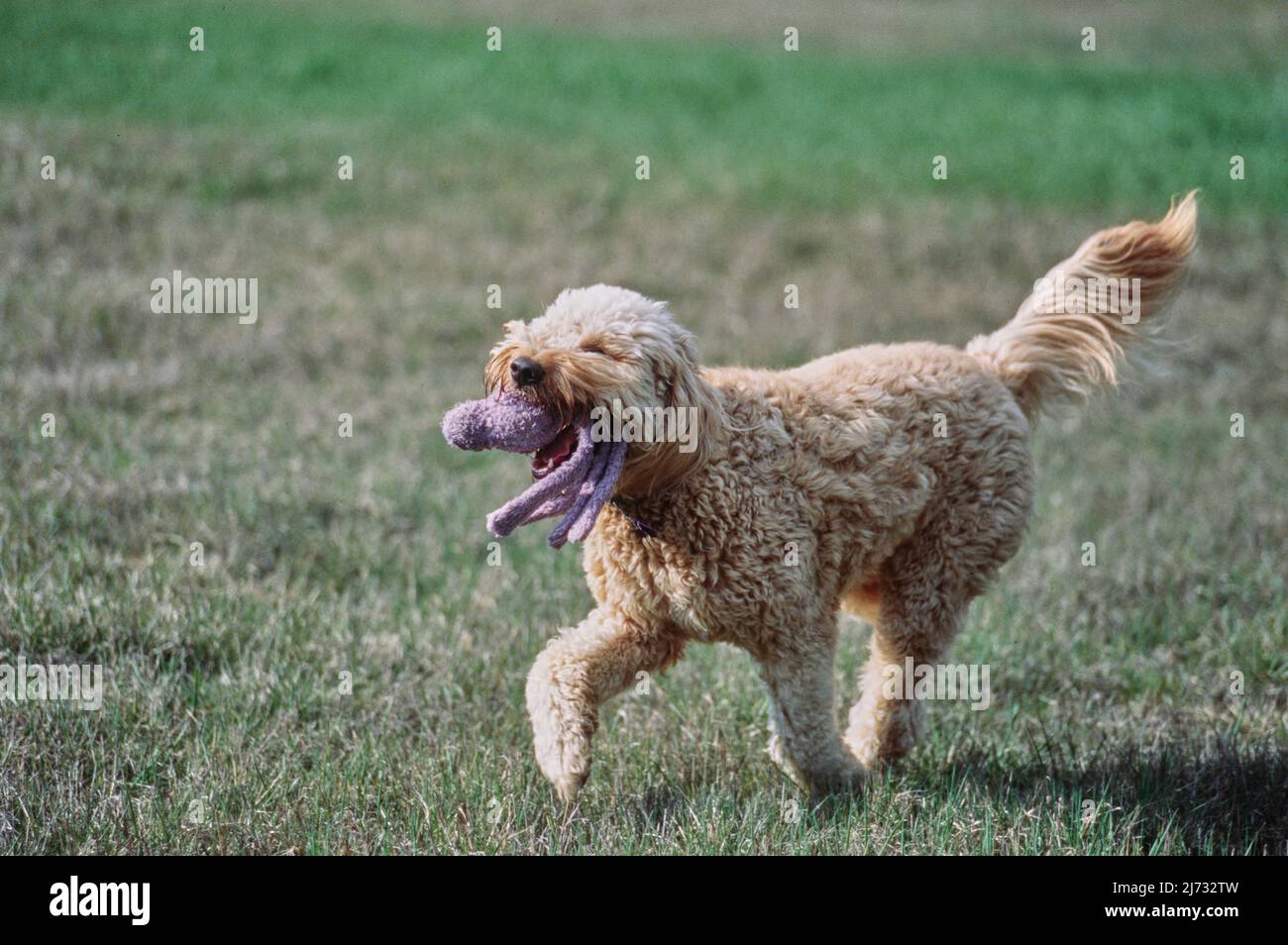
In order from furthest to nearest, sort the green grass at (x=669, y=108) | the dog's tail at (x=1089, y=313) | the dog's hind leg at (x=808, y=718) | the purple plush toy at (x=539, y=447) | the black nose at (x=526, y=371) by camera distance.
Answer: the green grass at (x=669, y=108) < the dog's tail at (x=1089, y=313) < the dog's hind leg at (x=808, y=718) < the purple plush toy at (x=539, y=447) < the black nose at (x=526, y=371)

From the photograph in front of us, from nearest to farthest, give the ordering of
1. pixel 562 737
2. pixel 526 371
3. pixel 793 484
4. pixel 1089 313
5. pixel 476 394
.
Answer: pixel 526 371 → pixel 562 737 → pixel 793 484 → pixel 1089 313 → pixel 476 394

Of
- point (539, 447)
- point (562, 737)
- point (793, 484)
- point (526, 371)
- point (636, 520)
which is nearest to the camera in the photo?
point (526, 371)

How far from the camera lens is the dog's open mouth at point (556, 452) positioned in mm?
4281

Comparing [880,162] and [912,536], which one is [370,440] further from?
[880,162]

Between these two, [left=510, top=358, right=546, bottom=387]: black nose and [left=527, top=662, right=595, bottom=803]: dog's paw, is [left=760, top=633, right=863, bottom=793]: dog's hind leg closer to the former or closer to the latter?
[left=527, top=662, right=595, bottom=803]: dog's paw

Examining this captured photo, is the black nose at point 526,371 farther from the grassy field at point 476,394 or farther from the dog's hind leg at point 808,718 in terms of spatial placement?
the grassy field at point 476,394

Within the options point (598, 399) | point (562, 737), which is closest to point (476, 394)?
point (562, 737)

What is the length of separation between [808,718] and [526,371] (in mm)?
1672

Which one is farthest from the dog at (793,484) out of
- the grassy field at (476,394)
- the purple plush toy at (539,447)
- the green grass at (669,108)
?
the green grass at (669,108)

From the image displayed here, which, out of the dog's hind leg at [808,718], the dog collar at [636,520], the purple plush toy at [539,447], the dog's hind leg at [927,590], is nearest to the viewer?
the purple plush toy at [539,447]

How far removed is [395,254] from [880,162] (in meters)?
6.59

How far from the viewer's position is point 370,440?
888 centimetres

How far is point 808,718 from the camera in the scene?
15.8ft

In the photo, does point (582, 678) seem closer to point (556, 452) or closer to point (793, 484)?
point (556, 452)
